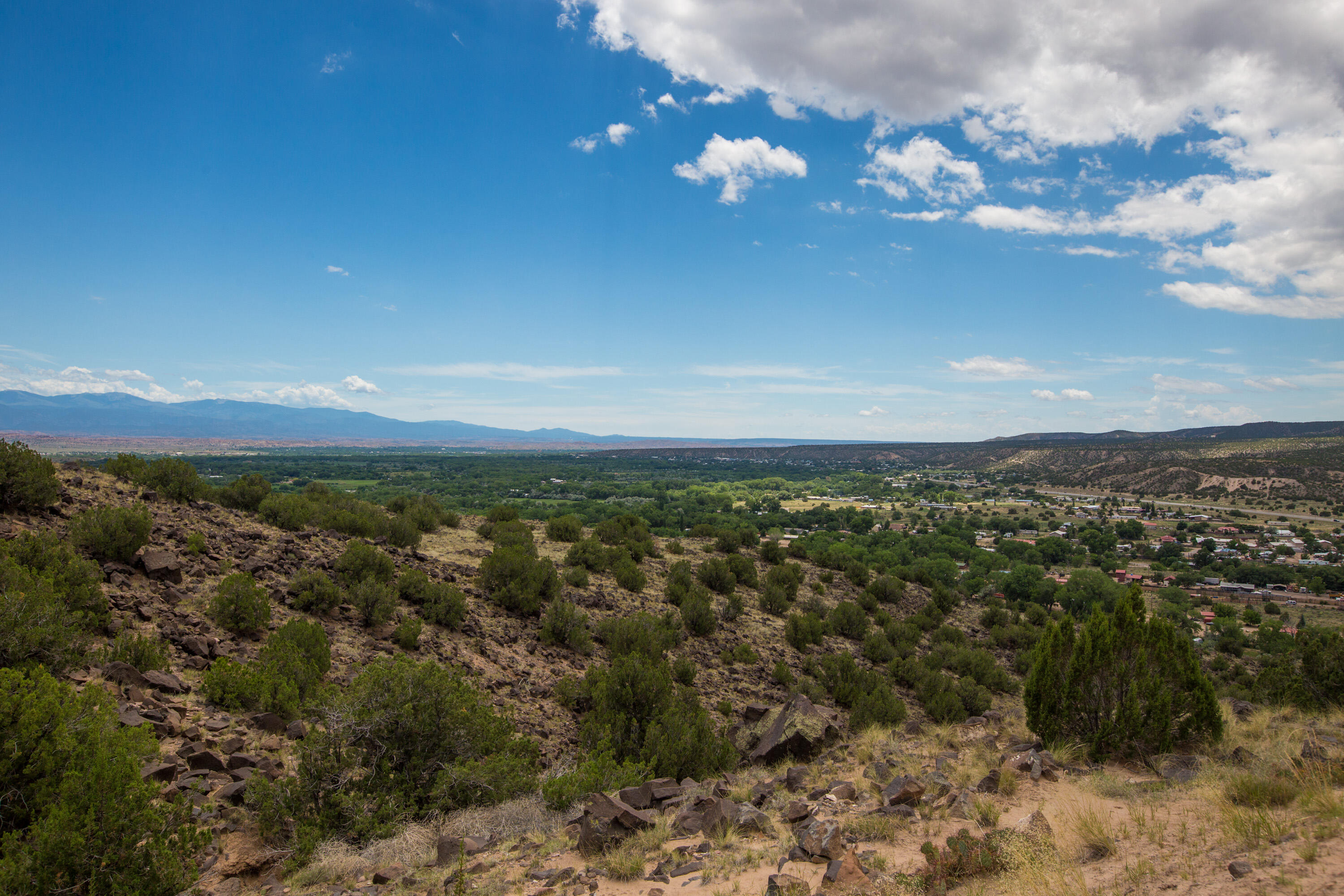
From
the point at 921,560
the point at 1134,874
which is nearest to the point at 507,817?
the point at 1134,874

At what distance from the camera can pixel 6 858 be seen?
17.3 ft

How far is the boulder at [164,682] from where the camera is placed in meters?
→ 9.87

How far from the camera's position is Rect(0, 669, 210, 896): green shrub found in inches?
210

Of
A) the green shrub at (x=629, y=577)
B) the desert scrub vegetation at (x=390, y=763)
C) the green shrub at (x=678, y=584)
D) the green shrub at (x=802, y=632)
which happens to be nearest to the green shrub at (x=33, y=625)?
the desert scrub vegetation at (x=390, y=763)

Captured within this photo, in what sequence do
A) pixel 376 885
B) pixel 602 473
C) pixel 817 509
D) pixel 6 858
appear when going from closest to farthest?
pixel 6 858 → pixel 376 885 → pixel 817 509 → pixel 602 473

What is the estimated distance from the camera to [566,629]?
17656 mm

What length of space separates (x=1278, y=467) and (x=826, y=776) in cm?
15885

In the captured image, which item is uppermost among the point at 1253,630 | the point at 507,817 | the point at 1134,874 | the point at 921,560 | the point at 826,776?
the point at 1134,874

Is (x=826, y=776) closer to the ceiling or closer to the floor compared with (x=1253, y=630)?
closer to the ceiling

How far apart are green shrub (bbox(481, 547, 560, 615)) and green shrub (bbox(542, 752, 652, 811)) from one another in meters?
8.25

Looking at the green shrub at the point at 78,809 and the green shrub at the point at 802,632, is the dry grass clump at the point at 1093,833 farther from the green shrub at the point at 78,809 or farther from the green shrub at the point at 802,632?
the green shrub at the point at 802,632

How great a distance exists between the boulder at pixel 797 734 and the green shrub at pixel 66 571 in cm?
1295

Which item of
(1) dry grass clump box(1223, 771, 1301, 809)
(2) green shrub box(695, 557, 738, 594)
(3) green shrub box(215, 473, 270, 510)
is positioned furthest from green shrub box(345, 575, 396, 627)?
(1) dry grass clump box(1223, 771, 1301, 809)

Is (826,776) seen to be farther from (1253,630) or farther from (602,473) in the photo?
(602,473)
